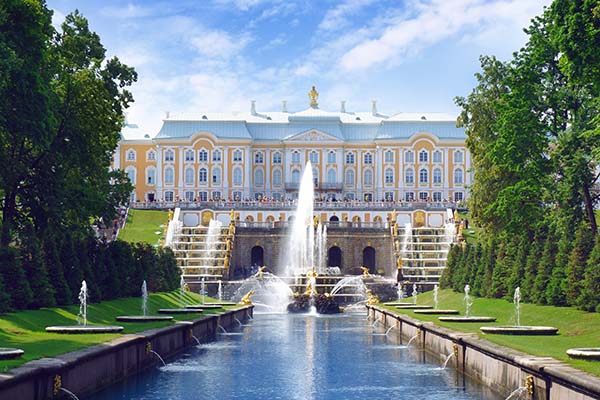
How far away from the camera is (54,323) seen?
A: 2445cm

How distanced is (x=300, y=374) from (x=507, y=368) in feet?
21.3

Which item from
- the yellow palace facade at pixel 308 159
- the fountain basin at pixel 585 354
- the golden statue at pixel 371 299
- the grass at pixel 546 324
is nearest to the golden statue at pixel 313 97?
the yellow palace facade at pixel 308 159

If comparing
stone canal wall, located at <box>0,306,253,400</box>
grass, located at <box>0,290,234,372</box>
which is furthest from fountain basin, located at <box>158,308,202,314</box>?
stone canal wall, located at <box>0,306,253,400</box>

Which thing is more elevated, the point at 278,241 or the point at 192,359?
the point at 278,241

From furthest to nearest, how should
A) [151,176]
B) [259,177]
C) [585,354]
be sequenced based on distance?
[151,176]
[259,177]
[585,354]

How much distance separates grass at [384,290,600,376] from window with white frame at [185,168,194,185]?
75.1 m

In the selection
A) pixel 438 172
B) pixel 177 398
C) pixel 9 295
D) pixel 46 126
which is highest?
pixel 438 172

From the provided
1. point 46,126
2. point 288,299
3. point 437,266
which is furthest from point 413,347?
point 437,266

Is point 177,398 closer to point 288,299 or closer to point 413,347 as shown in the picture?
point 413,347

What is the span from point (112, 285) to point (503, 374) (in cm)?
2016

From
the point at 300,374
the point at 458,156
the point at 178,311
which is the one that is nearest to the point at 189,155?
the point at 458,156

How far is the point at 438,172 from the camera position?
113 metres

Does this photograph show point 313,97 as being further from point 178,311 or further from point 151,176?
point 178,311

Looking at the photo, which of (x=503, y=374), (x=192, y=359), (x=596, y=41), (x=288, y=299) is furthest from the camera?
(x=288, y=299)
